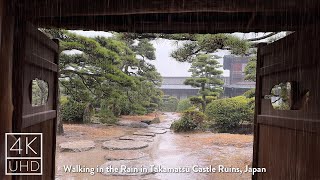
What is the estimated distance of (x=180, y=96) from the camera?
17.3 meters

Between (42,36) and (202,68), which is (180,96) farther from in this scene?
(42,36)

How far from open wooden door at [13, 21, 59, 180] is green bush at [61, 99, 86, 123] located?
8974 mm

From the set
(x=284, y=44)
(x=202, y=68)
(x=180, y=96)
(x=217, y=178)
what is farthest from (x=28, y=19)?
(x=180, y=96)

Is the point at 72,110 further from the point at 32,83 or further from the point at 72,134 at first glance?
the point at 32,83

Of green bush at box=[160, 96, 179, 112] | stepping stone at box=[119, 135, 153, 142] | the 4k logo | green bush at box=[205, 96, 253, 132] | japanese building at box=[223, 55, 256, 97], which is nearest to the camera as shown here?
the 4k logo

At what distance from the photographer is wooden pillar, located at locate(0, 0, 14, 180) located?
1.64m

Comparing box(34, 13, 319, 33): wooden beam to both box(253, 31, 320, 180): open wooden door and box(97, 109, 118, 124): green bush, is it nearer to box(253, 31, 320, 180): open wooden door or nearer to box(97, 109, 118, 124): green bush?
box(253, 31, 320, 180): open wooden door

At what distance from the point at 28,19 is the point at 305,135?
2.02 m

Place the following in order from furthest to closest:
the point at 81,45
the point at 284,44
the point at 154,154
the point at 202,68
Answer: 1. the point at 202,68
2. the point at 81,45
3. the point at 154,154
4. the point at 284,44

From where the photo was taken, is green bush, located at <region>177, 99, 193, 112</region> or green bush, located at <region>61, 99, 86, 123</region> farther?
green bush, located at <region>177, 99, 193, 112</region>

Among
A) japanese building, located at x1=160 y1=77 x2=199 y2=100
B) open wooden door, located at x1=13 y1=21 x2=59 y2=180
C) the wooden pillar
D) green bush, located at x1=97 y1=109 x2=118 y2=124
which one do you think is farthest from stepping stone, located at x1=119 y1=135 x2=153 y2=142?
the wooden pillar

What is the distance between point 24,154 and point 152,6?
1.34 metres

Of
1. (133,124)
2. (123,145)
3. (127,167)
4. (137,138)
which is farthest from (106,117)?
(127,167)

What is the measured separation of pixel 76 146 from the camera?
26.0ft
